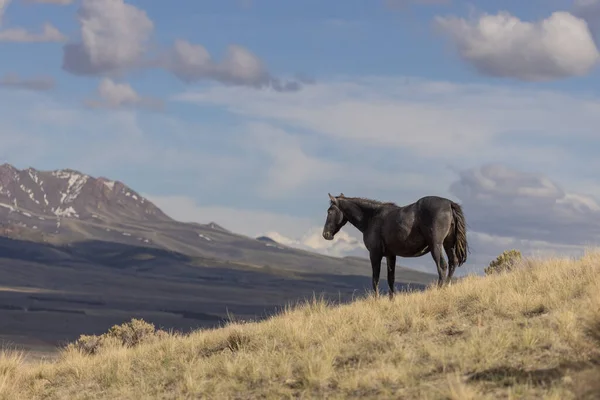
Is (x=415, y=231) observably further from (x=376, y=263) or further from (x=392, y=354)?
(x=392, y=354)

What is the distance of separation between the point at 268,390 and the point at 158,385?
Answer: 239cm

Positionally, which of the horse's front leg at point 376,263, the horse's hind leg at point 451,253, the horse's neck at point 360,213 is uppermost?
the horse's neck at point 360,213

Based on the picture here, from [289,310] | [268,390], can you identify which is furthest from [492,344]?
[289,310]

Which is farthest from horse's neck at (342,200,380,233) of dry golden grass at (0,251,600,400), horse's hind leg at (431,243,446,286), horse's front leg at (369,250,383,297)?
dry golden grass at (0,251,600,400)

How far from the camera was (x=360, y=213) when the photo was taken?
62.4ft

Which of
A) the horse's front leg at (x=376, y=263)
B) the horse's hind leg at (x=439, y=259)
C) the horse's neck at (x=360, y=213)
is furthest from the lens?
the horse's neck at (x=360, y=213)

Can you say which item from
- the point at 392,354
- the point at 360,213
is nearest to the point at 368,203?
the point at 360,213

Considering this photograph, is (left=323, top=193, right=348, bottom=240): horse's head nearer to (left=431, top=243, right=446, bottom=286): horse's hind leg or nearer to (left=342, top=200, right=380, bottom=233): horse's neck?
(left=342, top=200, right=380, bottom=233): horse's neck

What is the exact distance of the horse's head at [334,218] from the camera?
19.5 meters

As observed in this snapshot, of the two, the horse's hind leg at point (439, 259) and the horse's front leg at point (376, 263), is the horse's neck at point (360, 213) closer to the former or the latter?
the horse's front leg at point (376, 263)

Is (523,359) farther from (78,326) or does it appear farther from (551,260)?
(78,326)

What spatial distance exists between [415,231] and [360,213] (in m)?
1.75

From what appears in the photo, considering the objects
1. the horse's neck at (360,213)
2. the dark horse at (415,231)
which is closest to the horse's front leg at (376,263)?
the dark horse at (415,231)

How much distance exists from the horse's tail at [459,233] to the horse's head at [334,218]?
2.69 metres
